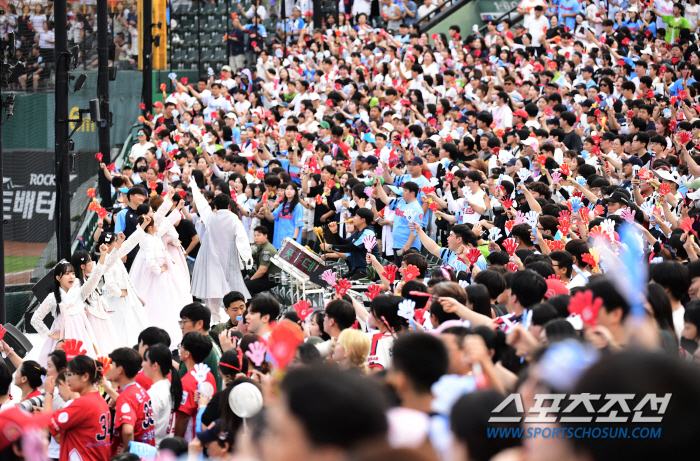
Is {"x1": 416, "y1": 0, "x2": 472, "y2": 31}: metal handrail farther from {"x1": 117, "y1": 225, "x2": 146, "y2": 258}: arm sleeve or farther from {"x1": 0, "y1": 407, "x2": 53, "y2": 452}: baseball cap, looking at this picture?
{"x1": 0, "y1": 407, "x2": 53, "y2": 452}: baseball cap

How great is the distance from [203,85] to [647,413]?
668 inches

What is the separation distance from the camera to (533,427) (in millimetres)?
1938

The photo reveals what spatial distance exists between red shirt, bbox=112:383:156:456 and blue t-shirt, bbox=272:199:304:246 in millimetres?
5882

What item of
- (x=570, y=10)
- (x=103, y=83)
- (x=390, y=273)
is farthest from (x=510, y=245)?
(x=570, y=10)

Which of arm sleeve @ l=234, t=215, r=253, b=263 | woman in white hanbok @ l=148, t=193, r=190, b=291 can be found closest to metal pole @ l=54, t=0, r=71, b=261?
woman in white hanbok @ l=148, t=193, r=190, b=291

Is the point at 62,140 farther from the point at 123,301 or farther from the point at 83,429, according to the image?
the point at 83,429

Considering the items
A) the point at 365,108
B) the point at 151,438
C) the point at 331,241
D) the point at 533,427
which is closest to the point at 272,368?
the point at 151,438

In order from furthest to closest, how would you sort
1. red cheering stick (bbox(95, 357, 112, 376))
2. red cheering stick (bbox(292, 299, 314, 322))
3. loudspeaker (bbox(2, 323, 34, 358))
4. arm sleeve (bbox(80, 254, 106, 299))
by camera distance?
1. loudspeaker (bbox(2, 323, 34, 358))
2. arm sleeve (bbox(80, 254, 106, 299))
3. red cheering stick (bbox(292, 299, 314, 322))
4. red cheering stick (bbox(95, 357, 112, 376))

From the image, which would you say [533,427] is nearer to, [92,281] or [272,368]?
[272,368]

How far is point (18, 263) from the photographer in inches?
430

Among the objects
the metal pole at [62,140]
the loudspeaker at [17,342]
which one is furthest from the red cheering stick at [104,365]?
the metal pole at [62,140]

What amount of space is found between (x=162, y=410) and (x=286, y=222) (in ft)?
19.7

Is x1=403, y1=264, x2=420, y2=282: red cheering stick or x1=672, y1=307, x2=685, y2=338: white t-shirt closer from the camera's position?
x1=672, y1=307, x2=685, y2=338: white t-shirt

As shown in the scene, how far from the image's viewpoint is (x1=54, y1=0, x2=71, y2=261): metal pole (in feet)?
35.3
